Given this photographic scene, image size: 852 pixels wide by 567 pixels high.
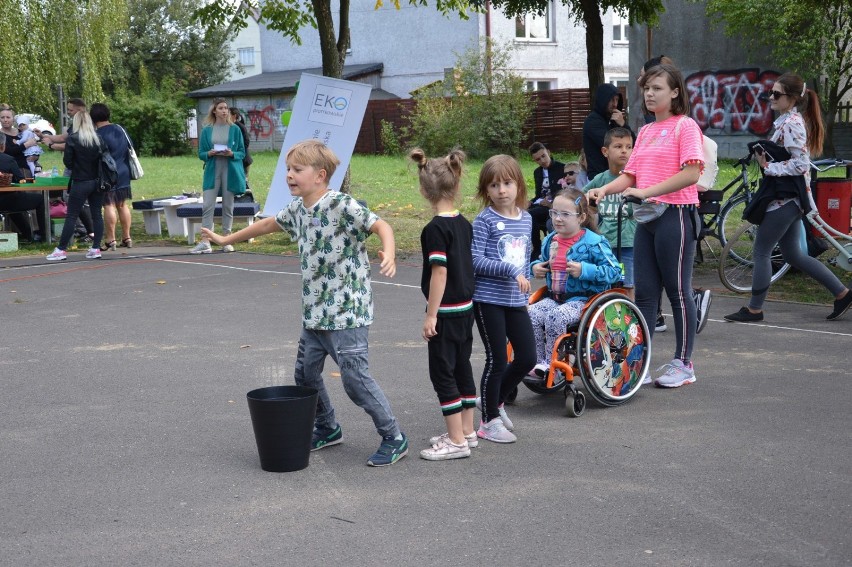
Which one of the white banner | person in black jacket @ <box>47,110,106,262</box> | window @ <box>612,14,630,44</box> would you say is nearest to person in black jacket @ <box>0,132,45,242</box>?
person in black jacket @ <box>47,110,106,262</box>

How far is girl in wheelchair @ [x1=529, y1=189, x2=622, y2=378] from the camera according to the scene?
20.1 ft

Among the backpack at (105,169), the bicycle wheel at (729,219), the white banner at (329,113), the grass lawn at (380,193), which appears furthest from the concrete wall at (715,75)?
the backpack at (105,169)

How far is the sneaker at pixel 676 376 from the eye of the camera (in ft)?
21.8

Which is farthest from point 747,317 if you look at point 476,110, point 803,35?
point 476,110

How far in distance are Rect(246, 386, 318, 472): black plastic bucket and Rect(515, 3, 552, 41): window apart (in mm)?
36644

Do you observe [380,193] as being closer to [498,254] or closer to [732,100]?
[732,100]

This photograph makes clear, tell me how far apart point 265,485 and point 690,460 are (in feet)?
6.63

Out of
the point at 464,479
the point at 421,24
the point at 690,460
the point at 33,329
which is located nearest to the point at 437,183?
the point at 464,479

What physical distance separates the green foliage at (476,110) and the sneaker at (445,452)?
27.8 meters

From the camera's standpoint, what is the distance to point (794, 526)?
426 centimetres

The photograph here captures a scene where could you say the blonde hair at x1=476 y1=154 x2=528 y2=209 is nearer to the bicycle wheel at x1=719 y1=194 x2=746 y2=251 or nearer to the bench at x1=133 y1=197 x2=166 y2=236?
the bicycle wheel at x1=719 y1=194 x2=746 y2=251

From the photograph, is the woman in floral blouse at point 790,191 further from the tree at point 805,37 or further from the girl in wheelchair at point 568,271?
the tree at point 805,37

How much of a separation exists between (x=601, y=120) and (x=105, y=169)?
7.45 m

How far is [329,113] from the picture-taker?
13.6m
